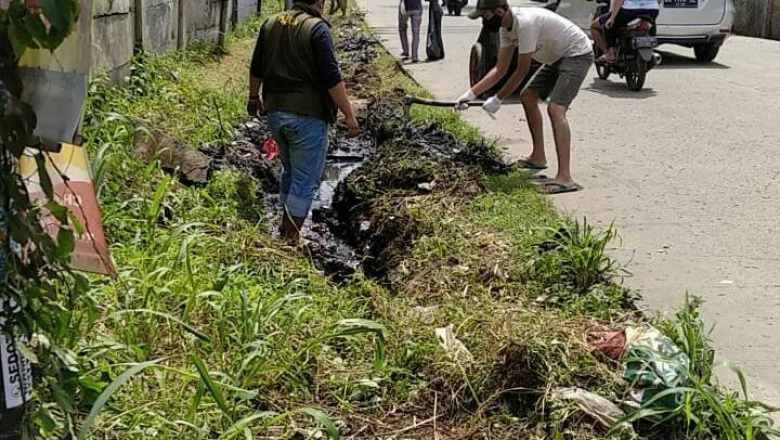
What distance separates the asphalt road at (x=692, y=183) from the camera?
471 centimetres

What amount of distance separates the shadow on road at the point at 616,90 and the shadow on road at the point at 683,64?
1.86 meters

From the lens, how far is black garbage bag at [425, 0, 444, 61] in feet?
48.3

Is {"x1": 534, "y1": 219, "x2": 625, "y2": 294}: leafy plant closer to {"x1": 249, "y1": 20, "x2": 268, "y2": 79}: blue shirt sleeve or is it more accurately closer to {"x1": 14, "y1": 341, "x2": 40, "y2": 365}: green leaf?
{"x1": 249, "y1": 20, "x2": 268, "y2": 79}: blue shirt sleeve

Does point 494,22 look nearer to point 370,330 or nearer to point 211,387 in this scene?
point 370,330

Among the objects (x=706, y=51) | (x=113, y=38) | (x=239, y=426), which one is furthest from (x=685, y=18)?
(x=239, y=426)

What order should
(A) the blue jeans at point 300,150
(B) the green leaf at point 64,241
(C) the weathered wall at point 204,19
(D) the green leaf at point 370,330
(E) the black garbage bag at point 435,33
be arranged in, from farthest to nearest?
1. (E) the black garbage bag at point 435,33
2. (C) the weathered wall at point 204,19
3. (A) the blue jeans at point 300,150
4. (D) the green leaf at point 370,330
5. (B) the green leaf at point 64,241

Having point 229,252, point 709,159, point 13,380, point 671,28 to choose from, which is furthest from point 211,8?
point 13,380

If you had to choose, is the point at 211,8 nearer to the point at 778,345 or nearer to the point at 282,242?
the point at 282,242

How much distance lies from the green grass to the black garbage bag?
9072 mm

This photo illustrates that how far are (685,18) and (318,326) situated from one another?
37.3 ft

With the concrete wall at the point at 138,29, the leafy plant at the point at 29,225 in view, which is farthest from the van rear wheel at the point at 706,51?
the leafy plant at the point at 29,225

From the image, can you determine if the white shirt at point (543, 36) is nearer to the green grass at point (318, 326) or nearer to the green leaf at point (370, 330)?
the green grass at point (318, 326)

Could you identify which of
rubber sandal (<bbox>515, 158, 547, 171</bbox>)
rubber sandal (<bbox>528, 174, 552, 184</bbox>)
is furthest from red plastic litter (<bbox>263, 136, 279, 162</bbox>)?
rubber sandal (<bbox>528, 174, 552, 184</bbox>)

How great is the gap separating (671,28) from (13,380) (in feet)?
43.1
